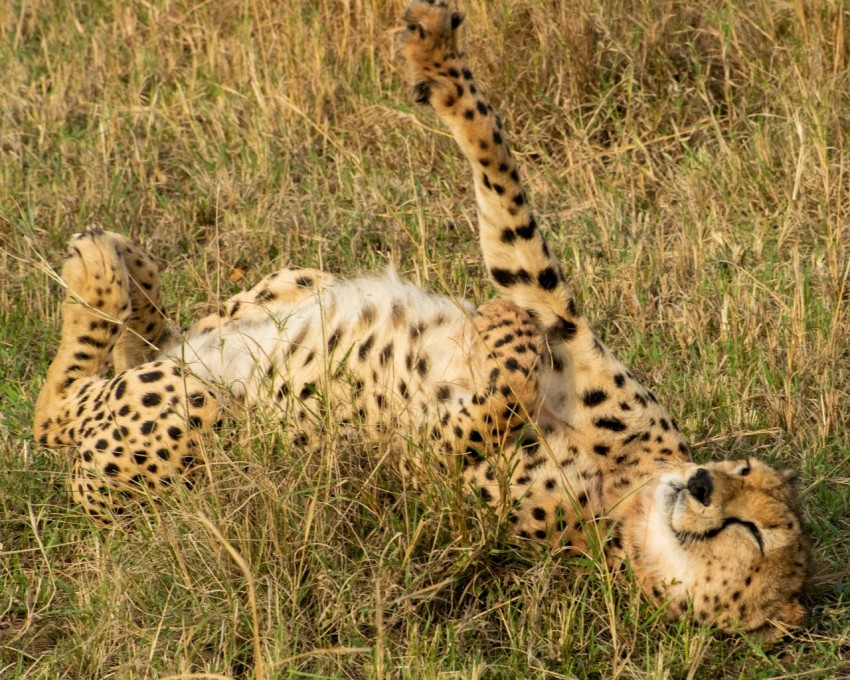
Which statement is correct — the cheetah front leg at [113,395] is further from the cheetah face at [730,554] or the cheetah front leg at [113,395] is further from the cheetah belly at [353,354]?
the cheetah face at [730,554]

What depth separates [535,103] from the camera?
16.7 feet

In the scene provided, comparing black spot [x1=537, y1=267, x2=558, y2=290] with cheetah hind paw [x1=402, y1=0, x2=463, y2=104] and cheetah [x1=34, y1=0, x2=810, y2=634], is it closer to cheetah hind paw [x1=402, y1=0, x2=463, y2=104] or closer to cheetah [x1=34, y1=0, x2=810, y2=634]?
cheetah [x1=34, y1=0, x2=810, y2=634]

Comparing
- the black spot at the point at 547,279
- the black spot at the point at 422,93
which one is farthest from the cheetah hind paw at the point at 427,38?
the black spot at the point at 547,279

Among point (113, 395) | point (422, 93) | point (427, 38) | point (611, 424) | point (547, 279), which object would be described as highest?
point (427, 38)

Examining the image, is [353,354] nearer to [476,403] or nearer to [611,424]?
[476,403]

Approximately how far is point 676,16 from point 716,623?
2.96 metres

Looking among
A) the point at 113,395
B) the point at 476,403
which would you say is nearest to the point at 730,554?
the point at 476,403

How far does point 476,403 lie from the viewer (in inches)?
123

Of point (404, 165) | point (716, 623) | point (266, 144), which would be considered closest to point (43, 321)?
point (266, 144)

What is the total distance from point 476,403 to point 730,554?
71 centimetres

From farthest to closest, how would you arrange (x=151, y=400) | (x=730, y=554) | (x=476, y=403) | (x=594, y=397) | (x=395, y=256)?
(x=395, y=256), (x=151, y=400), (x=594, y=397), (x=476, y=403), (x=730, y=554)

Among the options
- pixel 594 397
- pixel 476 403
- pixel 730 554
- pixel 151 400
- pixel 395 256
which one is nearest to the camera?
pixel 730 554

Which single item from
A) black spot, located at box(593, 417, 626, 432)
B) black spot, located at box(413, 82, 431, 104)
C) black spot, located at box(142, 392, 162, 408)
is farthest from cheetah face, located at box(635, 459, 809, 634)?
black spot, located at box(142, 392, 162, 408)

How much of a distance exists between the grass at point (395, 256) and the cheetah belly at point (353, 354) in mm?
176
